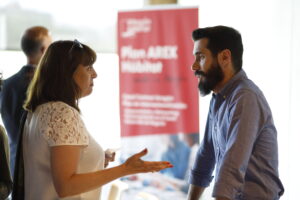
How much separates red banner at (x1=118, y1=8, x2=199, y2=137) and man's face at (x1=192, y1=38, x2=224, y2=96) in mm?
1930

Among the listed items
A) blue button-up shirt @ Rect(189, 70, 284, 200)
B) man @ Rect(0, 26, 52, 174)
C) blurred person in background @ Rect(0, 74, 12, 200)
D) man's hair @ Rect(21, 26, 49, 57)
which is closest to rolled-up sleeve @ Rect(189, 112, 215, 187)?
blue button-up shirt @ Rect(189, 70, 284, 200)

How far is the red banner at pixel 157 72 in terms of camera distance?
4.02 metres

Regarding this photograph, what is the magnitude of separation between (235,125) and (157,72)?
2446 mm

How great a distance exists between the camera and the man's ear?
198cm

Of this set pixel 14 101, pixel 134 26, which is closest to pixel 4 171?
pixel 14 101

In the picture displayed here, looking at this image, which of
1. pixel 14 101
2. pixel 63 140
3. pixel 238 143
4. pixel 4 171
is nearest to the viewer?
pixel 63 140

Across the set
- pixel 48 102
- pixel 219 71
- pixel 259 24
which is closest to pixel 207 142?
pixel 219 71

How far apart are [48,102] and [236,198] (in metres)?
0.88

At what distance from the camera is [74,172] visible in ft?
5.32

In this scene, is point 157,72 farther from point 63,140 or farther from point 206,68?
point 63,140

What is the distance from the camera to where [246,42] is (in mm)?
3715

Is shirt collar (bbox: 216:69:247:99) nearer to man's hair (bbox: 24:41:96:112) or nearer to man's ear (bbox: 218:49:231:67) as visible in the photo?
man's ear (bbox: 218:49:231:67)

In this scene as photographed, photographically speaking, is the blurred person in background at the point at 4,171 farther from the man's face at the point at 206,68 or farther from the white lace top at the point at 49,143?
the man's face at the point at 206,68

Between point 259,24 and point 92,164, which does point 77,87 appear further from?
point 259,24
